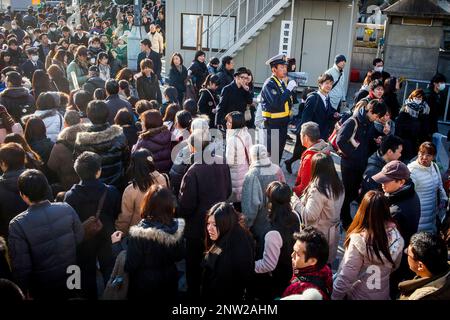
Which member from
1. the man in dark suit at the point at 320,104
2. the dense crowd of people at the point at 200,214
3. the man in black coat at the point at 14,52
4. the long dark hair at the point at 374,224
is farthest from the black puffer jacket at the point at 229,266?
the man in black coat at the point at 14,52

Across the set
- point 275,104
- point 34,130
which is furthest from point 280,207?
point 275,104

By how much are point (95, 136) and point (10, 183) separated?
112 centimetres

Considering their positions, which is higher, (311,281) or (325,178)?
(325,178)

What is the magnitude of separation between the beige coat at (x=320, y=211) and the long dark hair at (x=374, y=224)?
0.72m

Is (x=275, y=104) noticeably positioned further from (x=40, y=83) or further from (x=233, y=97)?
(x=40, y=83)

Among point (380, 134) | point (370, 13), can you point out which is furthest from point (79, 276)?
point (370, 13)

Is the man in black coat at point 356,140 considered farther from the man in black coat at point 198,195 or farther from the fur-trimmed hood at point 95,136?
the fur-trimmed hood at point 95,136

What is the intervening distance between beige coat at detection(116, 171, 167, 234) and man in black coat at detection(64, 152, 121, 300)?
2.7 inches

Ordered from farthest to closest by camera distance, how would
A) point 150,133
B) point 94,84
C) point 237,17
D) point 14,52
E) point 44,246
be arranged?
point 237,17, point 14,52, point 94,84, point 150,133, point 44,246

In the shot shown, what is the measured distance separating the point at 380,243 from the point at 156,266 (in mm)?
1737

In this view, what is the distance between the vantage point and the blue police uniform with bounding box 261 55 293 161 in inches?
296

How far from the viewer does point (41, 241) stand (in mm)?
3678

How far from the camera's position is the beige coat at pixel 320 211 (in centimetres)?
454

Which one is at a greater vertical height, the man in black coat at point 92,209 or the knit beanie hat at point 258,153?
the knit beanie hat at point 258,153
